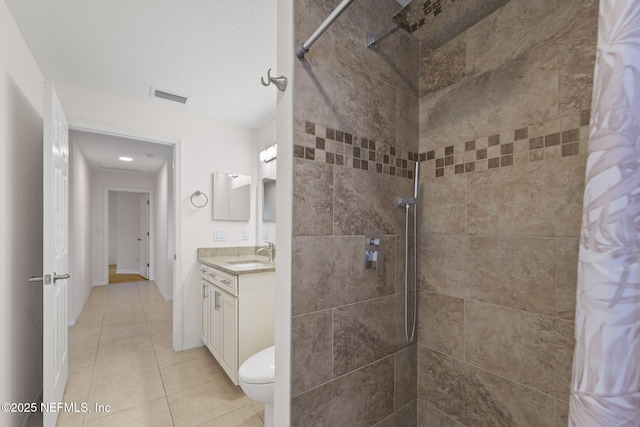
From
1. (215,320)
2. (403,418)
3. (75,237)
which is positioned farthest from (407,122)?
(75,237)

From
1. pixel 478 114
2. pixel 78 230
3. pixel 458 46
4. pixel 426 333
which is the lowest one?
pixel 426 333

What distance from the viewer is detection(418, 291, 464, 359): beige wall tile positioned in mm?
1279

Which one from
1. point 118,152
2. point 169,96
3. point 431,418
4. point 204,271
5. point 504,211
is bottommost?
point 431,418

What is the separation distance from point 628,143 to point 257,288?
2.03 m

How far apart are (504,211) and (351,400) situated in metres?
1.02

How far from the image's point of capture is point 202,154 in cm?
293

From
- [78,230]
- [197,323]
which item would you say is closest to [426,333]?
[197,323]

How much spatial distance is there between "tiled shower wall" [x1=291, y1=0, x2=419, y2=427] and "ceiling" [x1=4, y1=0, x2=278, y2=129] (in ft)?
2.43

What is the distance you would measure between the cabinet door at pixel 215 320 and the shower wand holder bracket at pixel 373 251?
60.1 inches

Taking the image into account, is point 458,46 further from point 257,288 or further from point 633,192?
point 257,288

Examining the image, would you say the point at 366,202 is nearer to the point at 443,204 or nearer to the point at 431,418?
the point at 443,204

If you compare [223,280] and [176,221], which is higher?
[176,221]

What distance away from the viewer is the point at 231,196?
307 centimetres

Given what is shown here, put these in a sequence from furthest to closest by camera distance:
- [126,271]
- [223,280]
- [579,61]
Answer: [126,271] → [223,280] → [579,61]
